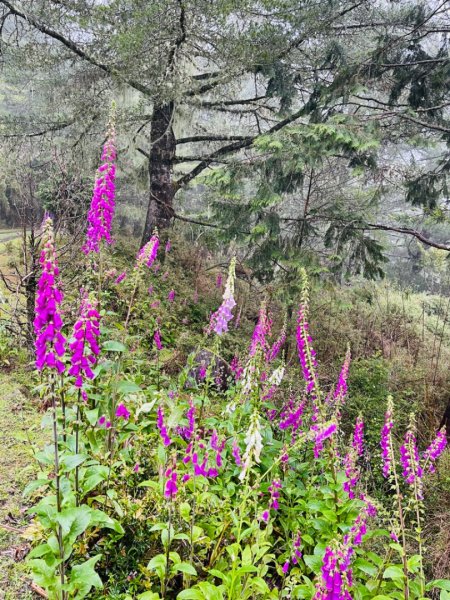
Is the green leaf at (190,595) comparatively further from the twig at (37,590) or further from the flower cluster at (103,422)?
the flower cluster at (103,422)

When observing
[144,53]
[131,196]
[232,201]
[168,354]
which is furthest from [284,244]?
[131,196]

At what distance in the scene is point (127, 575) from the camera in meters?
2.34

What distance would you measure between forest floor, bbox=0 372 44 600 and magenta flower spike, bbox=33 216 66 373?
81cm

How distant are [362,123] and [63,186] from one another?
12.9 ft

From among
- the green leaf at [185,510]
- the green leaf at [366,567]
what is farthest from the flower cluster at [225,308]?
the green leaf at [366,567]

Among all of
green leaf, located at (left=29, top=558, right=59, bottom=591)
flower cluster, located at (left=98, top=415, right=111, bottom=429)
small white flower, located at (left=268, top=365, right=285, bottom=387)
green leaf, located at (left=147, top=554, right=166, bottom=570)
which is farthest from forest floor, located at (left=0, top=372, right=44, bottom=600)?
small white flower, located at (left=268, top=365, right=285, bottom=387)

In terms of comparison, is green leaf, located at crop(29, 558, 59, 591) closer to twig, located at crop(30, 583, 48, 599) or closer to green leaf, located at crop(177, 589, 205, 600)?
twig, located at crop(30, 583, 48, 599)

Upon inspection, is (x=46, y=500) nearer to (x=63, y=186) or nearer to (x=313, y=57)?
(x=63, y=186)

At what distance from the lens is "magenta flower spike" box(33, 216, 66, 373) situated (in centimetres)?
167

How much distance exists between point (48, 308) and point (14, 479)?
2.24 m

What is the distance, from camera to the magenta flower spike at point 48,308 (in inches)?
65.7

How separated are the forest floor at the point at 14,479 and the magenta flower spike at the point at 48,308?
807 millimetres

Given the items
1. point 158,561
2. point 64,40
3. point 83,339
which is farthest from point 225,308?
point 64,40

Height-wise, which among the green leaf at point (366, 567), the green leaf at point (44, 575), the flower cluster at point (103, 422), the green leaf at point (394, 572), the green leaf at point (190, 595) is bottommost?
the green leaf at point (366, 567)
